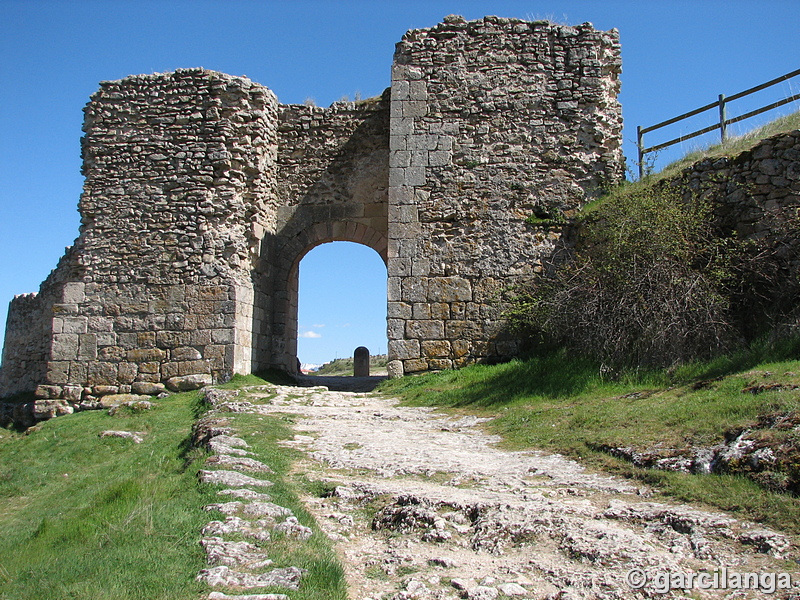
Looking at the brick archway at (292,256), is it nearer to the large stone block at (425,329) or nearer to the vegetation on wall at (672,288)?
the large stone block at (425,329)

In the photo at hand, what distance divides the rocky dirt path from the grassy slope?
0.30 m

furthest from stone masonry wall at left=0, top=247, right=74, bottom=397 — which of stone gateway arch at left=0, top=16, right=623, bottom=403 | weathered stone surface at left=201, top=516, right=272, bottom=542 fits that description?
weathered stone surface at left=201, top=516, right=272, bottom=542

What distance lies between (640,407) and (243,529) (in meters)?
3.98

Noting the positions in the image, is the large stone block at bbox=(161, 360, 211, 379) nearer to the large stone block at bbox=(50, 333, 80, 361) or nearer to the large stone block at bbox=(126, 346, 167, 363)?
the large stone block at bbox=(126, 346, 167, 363)

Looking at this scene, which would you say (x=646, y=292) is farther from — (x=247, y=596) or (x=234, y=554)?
(x=247, y=596)

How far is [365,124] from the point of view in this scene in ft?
41.2

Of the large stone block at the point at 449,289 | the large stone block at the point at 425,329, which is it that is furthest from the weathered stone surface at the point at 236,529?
the large stone block at the point at 449,289

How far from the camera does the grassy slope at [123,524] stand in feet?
9.51

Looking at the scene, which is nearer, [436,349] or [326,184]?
[436,349]

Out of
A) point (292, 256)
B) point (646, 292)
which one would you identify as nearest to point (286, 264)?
point (292, 256)

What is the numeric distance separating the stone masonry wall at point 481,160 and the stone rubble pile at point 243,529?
5849 mm

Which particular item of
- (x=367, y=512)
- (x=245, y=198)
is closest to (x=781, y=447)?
(x=367, y=512)

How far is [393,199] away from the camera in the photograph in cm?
1136

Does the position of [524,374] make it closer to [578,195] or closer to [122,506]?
[578,195]
